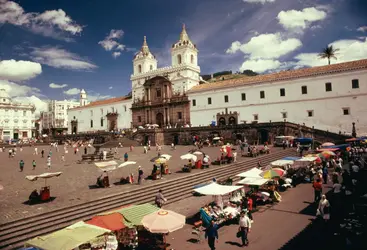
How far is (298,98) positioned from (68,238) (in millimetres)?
40013

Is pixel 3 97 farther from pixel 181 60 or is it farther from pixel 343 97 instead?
pixel 343 97

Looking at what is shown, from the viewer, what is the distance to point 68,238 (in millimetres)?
6508

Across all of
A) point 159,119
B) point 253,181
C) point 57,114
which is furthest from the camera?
point 57,114

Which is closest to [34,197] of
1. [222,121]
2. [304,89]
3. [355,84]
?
[222,121]

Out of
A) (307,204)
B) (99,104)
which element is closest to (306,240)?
(307,204)

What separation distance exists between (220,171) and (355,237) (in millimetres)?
12887

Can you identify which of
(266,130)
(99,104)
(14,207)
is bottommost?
(14,207)

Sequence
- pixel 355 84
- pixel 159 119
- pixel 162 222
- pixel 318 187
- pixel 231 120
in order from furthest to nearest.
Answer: pixel 159 119
pixel 231 120
pixel 355 84
pixel 318 187
pixel 162 222

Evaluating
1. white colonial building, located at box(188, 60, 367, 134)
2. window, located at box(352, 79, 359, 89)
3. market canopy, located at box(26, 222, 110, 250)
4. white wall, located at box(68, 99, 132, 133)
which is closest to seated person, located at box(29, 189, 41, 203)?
market canopy, located at box(26, 222, 110, 250)

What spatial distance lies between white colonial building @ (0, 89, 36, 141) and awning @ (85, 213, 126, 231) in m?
80.5

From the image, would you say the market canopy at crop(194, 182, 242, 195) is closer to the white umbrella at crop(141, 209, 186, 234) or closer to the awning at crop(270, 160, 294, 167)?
the white umbrella at crop(141, 209, 186, 234)

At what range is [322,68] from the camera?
3859 centimetres

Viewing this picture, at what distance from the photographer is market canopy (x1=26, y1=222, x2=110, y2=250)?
246 inches

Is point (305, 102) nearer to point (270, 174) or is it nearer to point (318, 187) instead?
point (270, 174)
